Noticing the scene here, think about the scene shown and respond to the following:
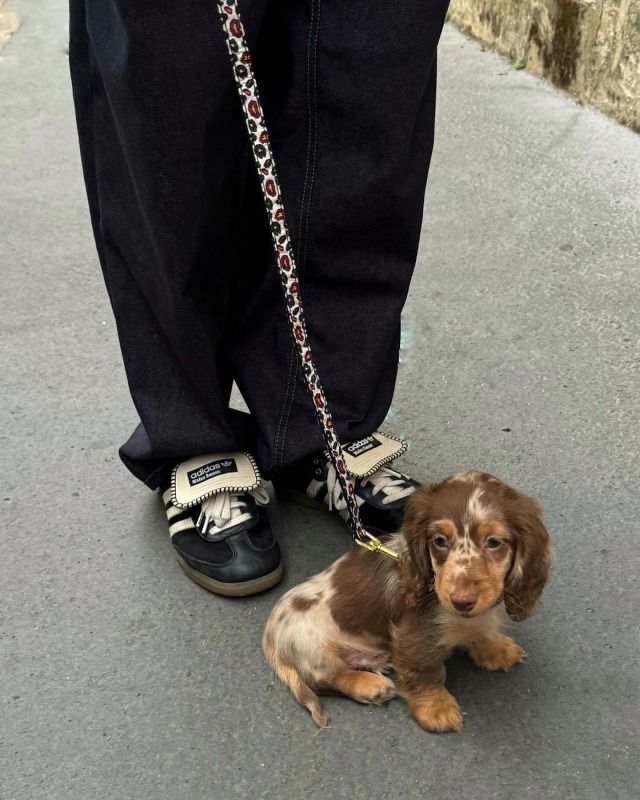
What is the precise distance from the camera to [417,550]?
1649 mm

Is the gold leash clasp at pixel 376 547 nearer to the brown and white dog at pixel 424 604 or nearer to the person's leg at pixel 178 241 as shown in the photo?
the brown and white dog at pixel 424 604

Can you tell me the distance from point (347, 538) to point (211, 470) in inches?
13.6

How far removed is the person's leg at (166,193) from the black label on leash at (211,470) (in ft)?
0.18

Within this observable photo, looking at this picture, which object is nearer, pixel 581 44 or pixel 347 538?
pixel 347 538

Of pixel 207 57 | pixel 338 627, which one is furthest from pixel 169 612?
pixel 207 57

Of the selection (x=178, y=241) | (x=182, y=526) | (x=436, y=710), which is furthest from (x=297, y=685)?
(x=178, y=241)

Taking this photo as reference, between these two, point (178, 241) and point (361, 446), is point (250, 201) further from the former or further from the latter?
point (361, 446)

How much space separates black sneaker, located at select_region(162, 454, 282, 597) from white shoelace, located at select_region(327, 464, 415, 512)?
0.16 meters

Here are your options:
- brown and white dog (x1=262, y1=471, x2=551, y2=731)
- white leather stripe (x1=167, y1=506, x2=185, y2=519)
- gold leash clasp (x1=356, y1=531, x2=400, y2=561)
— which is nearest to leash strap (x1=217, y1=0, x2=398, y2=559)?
gold leash clasp (x1=356, y1=531, x2=400, y2=561)

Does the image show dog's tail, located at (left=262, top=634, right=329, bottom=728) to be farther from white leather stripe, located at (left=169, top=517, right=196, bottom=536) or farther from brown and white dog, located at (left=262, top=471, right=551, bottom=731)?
white leather stripe, located at (left=169, top=517, right=196, bottom=536)

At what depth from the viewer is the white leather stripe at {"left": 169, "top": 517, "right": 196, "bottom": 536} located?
212cm

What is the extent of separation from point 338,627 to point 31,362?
152cm

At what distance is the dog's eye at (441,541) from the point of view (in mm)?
1605

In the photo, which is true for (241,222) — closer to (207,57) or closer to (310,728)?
(207,57)
